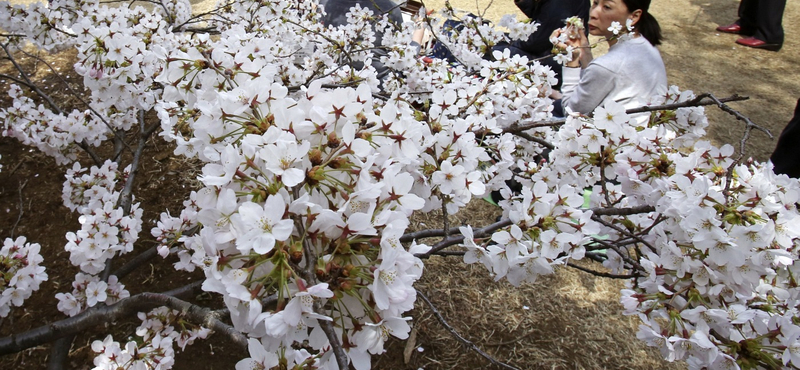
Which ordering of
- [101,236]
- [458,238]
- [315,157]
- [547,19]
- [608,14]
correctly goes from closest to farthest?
[315,157] < [458,238] < [101,236] < [608,14] < [547,19]

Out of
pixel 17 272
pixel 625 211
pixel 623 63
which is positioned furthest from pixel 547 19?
pixel 17 272

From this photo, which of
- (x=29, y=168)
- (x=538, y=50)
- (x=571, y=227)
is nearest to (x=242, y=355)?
(x=571, y=227)

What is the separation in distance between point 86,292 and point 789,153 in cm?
417

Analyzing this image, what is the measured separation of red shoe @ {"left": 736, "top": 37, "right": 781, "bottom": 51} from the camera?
21.9ft

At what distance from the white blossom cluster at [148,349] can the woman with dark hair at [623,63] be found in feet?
7.21

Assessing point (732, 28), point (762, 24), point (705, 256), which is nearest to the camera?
point (705, 256)

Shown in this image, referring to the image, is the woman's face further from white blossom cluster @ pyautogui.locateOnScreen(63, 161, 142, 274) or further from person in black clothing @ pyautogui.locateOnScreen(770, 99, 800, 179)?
white blossom cluster @ pyautogui.locateOnScreen(63, 161, 142, 274)

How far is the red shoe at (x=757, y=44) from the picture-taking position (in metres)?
6.67

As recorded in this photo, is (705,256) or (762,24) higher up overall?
(705,256)

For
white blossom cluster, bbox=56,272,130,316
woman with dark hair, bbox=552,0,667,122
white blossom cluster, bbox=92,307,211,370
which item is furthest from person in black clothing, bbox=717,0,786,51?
white blossom cluster, bbox=56,272,130,316

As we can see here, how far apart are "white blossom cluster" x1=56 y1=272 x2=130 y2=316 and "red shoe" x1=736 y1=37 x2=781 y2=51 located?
819 centimetres

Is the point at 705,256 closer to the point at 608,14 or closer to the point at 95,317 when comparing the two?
the point at 95,317

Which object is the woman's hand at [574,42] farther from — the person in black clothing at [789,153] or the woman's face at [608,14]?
the person in black clothing at [789,153]

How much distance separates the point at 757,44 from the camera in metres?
6.72
